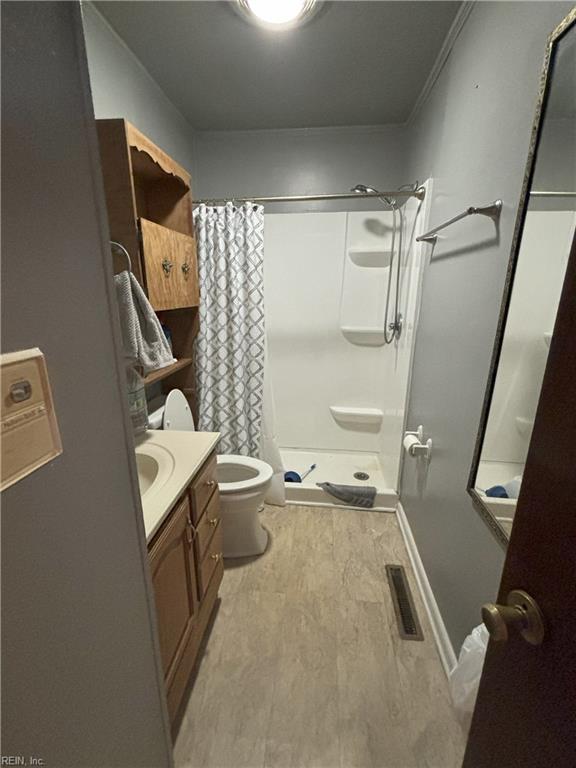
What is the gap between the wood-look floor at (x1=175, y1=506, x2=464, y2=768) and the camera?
3.60 feet

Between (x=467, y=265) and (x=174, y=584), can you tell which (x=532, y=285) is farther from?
(x=174, y=584)

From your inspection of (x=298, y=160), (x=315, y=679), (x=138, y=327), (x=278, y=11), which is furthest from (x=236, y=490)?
(x=298, y=160)

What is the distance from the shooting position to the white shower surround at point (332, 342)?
2512 mm

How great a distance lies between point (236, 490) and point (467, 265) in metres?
1.44

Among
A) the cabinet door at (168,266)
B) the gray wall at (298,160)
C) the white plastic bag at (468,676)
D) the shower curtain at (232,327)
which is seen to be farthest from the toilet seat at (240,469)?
the gray wall at (298,160)

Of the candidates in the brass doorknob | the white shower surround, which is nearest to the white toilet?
the white shower surround

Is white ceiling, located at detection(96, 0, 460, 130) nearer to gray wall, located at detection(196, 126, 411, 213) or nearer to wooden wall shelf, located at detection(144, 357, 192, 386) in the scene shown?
gray wall, located at detection(196, 126, 411, 213)

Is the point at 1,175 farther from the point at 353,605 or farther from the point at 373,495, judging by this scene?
the point at 373,495

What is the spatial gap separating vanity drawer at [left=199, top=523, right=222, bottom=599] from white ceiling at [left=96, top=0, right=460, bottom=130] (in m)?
2.21

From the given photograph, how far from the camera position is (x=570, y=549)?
446mm

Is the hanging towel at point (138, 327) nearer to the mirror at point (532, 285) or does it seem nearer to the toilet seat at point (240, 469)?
the toilet seat at point (240, 469)

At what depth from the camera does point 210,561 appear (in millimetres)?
1419

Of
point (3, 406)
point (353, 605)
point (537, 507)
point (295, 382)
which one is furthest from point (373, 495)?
point (3, 406)

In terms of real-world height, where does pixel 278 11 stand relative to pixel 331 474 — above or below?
above
